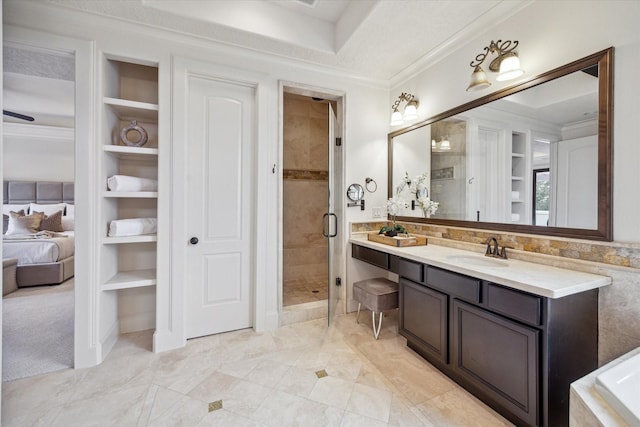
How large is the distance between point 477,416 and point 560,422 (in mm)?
386

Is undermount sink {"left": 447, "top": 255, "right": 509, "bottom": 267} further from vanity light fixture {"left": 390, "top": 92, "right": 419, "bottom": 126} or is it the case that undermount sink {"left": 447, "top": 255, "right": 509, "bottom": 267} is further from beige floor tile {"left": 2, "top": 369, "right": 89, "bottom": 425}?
beige floor tile {"left": 2, "top": 369, "right": 89, "bottom": 425}

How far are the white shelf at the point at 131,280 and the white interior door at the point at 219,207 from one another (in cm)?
31

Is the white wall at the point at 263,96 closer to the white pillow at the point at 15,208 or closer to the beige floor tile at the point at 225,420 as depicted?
the beige floor tile at the point at 225,420

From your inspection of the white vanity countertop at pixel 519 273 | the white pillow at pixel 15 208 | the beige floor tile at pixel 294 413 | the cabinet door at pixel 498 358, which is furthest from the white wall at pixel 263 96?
the white pillow at pixel 15 208

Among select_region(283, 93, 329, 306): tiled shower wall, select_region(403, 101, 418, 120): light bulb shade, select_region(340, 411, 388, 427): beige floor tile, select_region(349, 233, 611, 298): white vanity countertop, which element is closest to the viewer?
select_region(349, 233, 611, 298): white vanity countertop

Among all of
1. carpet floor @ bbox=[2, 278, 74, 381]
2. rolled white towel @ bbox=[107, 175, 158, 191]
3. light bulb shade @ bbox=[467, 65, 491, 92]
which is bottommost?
carpet floor @ bbox=[2, 278, 74, 381]

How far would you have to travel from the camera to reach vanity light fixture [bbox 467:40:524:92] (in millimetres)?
1844

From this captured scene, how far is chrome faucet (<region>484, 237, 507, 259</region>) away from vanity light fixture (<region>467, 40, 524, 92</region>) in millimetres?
1162

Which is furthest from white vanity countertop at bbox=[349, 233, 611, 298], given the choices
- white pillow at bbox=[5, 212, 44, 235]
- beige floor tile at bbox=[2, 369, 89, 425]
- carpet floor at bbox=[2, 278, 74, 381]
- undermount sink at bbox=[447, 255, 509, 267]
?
white pillow at bbox=[5, 212, 44, 235]

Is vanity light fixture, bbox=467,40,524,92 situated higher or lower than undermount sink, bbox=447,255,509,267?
higher

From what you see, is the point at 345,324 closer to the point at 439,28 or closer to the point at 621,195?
the point at 621,195

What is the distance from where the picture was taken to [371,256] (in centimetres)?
269

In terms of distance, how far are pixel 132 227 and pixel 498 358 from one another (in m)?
2.79

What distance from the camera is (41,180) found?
4938mm
